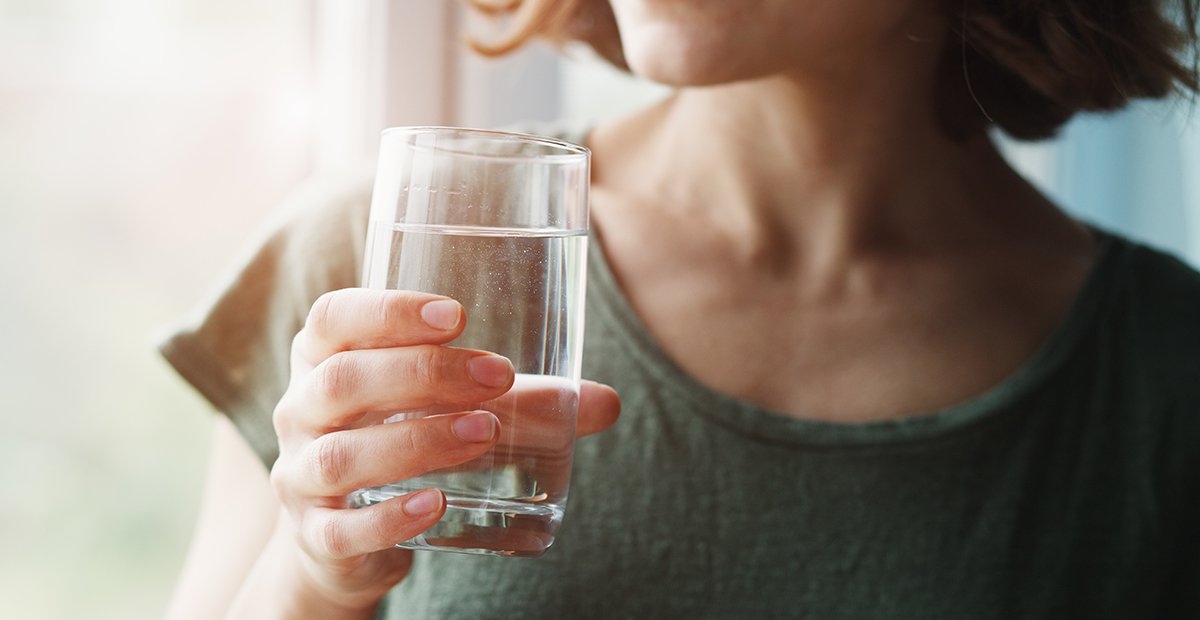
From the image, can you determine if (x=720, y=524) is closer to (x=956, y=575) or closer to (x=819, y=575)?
(x=819, y=575)

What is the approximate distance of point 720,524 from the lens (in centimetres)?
99

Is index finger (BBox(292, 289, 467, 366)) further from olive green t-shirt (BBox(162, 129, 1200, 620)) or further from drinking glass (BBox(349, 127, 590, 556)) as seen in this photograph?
olive green t-shirt (BBox(162, 129, 1200, 620))

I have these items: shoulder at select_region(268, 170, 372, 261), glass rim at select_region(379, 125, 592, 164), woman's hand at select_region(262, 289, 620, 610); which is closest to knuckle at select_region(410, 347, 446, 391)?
woman's hand at select_region(262, 289, 620, 610)

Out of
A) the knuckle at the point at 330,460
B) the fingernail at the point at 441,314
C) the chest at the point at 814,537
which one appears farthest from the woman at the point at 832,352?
the fingernail at the point at 441,314

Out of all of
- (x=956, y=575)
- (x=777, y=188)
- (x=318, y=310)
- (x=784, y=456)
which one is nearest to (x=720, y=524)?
(x=784, y=456)

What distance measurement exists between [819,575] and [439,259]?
0.56 m

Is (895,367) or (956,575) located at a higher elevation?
(895,367)

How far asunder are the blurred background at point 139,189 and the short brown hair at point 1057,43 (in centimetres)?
5

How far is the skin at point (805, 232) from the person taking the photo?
89cm

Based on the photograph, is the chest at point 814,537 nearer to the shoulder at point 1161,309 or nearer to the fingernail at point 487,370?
the shoulder at point 1161,309

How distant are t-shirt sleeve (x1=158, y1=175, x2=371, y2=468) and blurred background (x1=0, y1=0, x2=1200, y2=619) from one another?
54 millimetres

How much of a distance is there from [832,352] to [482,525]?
0.55 m

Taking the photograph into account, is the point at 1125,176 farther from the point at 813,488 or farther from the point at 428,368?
the point at 428,368

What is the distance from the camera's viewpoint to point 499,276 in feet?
1.90
